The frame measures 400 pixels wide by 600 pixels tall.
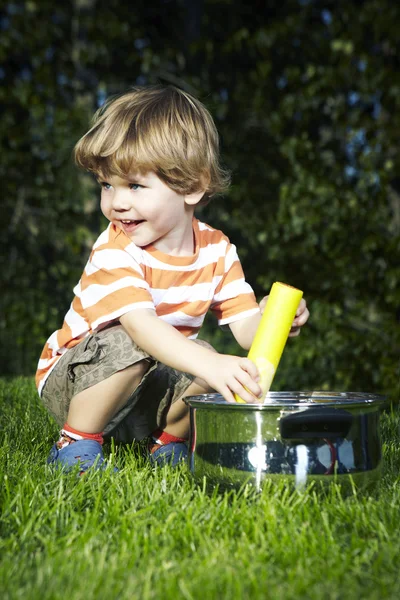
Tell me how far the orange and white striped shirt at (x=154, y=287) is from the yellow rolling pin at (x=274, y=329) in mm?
308

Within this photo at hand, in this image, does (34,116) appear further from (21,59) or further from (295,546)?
(295,546)

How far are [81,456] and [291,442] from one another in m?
0.60

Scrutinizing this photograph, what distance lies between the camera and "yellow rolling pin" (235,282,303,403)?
65.9 inches

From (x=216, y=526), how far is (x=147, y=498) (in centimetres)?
21

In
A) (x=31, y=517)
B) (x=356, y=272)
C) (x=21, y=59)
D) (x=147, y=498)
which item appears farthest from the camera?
(x=21, y=59)

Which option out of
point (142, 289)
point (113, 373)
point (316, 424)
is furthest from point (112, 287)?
Result: point (316, 424)

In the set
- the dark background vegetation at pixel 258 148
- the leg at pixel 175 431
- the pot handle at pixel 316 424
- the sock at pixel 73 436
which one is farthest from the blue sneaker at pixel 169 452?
the dark background vegetation at pixel 258 148

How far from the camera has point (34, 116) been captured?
4.41m

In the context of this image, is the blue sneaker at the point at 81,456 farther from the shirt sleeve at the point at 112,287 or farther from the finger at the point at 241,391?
the finger at the point at 241,391

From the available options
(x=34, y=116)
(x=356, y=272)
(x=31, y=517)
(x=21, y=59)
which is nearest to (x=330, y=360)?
(x=356, y=272)

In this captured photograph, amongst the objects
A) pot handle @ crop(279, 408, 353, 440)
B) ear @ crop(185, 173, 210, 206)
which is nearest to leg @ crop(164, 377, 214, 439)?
ear @ crop(185, 173, 210, 206)

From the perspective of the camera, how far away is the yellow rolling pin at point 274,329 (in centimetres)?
167

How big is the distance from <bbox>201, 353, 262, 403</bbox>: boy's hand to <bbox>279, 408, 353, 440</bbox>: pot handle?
0.13 metres

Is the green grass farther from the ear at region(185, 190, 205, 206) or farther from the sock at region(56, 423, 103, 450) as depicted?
the ear at region(185, 190, 205, 206)
